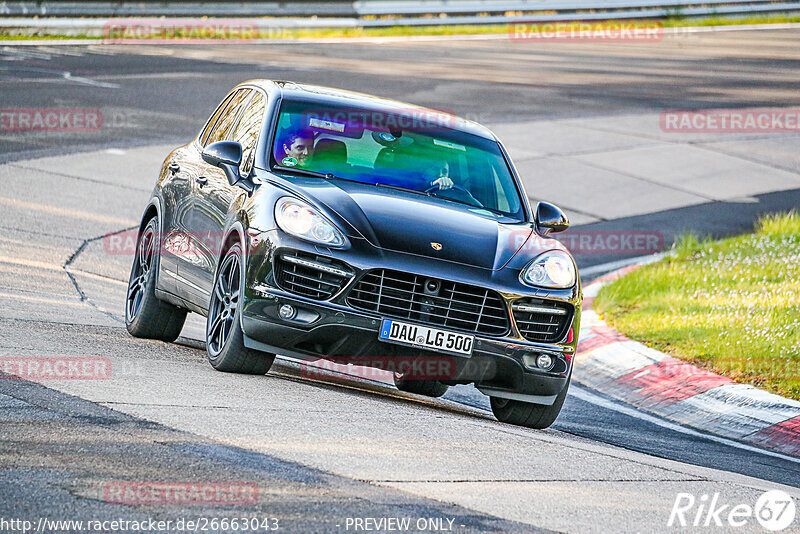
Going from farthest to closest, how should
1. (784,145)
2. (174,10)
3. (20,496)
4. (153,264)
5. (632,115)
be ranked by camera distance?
(174,10) < (632,115) < (784,145) < (153,264) < (20,496)

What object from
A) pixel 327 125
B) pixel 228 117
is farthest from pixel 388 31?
pixel 327 125

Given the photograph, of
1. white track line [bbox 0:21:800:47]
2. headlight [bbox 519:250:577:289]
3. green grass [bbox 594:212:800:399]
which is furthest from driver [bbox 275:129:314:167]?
white track line [bbox 0:21:800:47]

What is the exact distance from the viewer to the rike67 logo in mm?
5352

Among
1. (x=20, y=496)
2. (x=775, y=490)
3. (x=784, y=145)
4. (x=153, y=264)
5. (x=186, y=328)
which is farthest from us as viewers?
(x=784, y=145)

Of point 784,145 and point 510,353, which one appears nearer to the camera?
point 510,353

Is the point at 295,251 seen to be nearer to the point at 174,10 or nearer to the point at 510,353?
the point at 510,353

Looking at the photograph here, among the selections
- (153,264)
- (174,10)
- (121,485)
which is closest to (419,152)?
(153,264)

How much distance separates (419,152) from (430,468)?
292 cm

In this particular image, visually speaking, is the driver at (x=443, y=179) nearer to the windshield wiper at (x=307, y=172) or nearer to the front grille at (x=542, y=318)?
the windshield wiper at (x=307, y=172)

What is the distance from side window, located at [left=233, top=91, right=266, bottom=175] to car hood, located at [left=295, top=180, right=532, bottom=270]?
639mm

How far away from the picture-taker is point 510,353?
275 inches

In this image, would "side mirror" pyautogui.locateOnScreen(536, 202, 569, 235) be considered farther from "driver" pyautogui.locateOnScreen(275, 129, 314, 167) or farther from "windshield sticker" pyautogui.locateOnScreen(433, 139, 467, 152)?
"driver" pyautogui.locateOnScreen(275, 129, 314, 167)

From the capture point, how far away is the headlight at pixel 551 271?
279 inches

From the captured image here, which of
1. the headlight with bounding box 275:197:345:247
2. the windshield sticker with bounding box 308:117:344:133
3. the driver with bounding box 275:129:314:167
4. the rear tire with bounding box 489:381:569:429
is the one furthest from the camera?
the windshield sticker with bounding box 308:117:344:133
